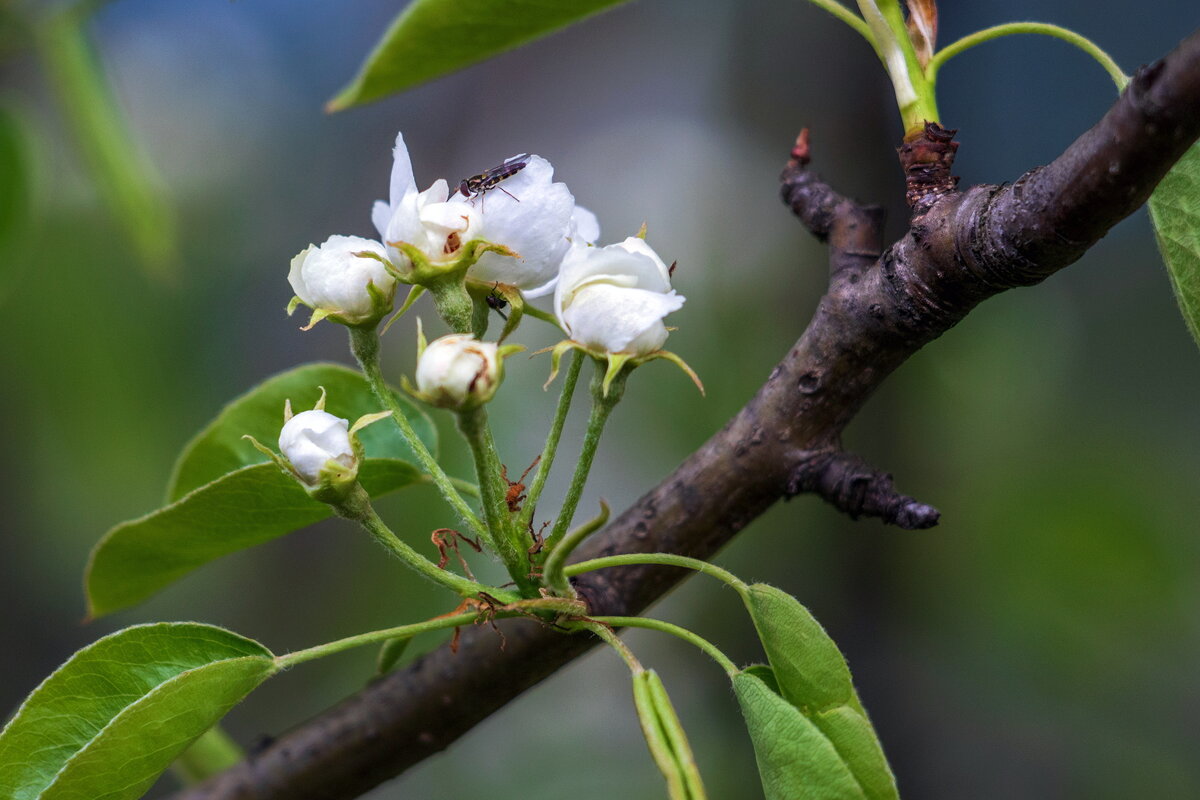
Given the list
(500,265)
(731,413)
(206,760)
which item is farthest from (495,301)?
(731,413)

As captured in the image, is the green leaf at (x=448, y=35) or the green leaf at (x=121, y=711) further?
the green leaf at (x=448, y=35)

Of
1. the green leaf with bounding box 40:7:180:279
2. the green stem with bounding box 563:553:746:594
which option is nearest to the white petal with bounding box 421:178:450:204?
the green stem with bounding box 563:553:746:594

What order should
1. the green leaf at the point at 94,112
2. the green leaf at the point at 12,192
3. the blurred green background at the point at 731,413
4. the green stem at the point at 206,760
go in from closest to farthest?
the green stem at the point at 206,760 → the green leaf at the point at 12,192 → the green leaf at the point at 94,112 → the blurred green background at the point at 731,413

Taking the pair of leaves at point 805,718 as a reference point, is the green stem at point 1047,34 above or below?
above

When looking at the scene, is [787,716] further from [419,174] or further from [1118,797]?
[419,174]

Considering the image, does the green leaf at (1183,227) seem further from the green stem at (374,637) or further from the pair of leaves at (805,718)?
Answer: the green stem at (374,637)

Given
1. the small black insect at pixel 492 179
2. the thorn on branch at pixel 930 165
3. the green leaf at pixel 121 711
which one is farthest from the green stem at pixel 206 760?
the thorn on branch at pixel 930 165

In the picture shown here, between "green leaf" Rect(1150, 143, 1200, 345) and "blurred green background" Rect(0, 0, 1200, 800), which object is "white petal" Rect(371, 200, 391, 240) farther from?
"blurred green background" Rect(0, 0, 1200, 800)
